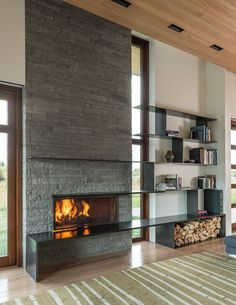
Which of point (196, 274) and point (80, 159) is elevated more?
point (80, 159)

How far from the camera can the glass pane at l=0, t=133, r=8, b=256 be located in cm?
350

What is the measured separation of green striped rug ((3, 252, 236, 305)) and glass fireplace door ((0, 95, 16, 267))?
1.00 m

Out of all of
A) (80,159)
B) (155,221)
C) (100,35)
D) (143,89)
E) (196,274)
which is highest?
(100,35)

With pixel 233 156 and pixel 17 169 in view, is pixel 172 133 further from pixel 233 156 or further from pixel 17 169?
pixel 17 169

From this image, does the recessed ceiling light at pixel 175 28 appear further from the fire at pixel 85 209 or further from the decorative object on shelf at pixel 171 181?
the fire at pixel 85 209

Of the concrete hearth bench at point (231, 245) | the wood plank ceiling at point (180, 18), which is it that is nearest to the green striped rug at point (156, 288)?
the concrete hearth bench at point (231, 245)

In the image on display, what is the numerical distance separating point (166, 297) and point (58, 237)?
1.41 m

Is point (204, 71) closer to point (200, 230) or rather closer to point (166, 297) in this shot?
point (200, 230)

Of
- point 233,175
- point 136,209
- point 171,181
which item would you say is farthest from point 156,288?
point 233,175

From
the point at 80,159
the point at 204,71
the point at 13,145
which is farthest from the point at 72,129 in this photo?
the point at 204,71

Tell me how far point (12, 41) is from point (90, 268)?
10.1ft

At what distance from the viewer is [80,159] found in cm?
373

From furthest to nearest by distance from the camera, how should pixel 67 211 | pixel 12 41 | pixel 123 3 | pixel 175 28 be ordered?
pixel 67 211 < pixel 12 41 < pixel 175 28 < pixel 123 3

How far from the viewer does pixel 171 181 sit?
189 inches
